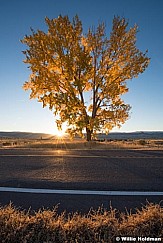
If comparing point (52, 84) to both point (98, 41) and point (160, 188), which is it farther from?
point (160, 188)

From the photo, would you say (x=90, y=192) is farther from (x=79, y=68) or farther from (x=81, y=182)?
(x=79, y=68)

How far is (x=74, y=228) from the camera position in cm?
338

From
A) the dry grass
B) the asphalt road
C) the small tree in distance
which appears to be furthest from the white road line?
the small tree in distance

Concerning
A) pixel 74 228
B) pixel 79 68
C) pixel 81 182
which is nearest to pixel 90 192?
pixel 81 182

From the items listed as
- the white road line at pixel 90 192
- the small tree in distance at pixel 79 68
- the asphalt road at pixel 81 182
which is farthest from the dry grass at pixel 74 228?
the small tree in distance at pixel 79 68

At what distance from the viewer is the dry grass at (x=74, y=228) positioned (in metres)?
3.17

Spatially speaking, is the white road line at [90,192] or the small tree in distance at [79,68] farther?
the small tree in distance at [79,68]

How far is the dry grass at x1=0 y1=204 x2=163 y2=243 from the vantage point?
10.4 feet

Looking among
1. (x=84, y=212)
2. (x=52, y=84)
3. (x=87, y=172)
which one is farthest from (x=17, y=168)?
(x=52, y=84)

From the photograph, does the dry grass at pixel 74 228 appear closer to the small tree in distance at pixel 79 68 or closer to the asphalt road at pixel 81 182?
the asphalt road at pixel 81 182

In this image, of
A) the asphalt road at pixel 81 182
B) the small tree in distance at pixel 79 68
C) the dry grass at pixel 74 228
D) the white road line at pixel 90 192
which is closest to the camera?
the dry grass at pixel 74 228

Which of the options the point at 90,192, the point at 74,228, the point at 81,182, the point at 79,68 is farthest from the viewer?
the point at 79,68

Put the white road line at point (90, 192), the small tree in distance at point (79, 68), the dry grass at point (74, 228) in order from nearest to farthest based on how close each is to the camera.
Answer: the dry grass at point (74, 228), the white road line at point (90, 192), the small tree in distance at point (79, 68)

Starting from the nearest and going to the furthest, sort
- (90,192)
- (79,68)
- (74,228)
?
1. (74,228)
2. (90,192)
3. (79,68)
